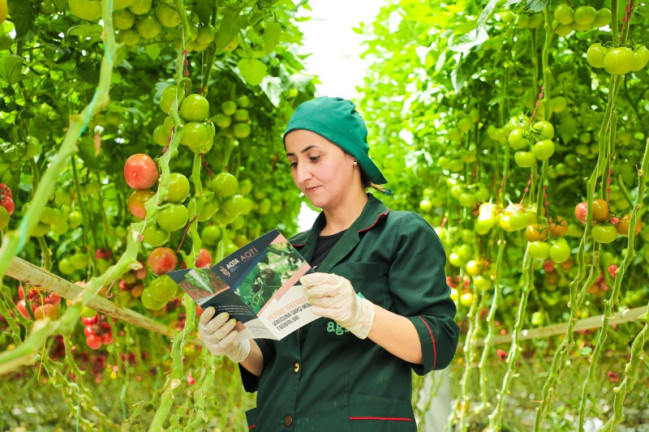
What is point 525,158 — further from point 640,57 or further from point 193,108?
point 193,108

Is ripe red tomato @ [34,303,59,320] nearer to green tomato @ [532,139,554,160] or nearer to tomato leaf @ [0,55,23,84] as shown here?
tomato leaf @ [0,55,23,84]

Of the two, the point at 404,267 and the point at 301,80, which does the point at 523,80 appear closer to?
the point at 301,80

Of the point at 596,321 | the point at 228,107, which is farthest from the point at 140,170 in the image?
the point at 596,321

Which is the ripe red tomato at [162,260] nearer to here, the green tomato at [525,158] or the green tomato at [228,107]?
the green tomato at [228,107]

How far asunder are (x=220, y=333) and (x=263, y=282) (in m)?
0.26

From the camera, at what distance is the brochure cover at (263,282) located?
84cm

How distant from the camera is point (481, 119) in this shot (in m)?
Result: 1.90

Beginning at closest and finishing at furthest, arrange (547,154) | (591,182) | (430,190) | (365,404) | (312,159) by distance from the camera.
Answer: (365,404), (312,159), (591,182), (547,154), (430,190)

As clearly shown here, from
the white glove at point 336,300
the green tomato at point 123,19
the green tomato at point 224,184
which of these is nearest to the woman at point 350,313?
the white glove at point 336,300

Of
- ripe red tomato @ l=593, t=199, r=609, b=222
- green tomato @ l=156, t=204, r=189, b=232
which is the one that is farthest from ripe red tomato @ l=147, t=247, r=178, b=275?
ripe red tomato @ l=593, t=199, r=609, b=222

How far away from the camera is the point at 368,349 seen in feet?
3.36

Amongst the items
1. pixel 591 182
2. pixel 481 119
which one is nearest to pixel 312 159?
pixel 591 182

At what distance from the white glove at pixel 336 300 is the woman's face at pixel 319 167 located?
0.88 feet

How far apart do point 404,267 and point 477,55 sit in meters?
0.91
